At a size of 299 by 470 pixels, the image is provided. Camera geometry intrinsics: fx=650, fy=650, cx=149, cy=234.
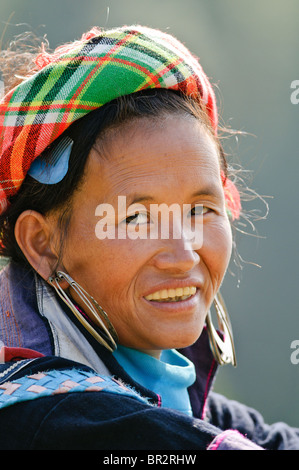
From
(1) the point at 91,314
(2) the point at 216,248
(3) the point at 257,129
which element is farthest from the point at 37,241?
(3) the point at 257,129

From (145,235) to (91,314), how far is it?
311 mm

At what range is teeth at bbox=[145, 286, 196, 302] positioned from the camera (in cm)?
195

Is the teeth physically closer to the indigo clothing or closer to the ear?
the indigo clothing

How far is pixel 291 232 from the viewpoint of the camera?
15.8 feet

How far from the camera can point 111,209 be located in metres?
1.92

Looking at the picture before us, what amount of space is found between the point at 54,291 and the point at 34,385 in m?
0.48

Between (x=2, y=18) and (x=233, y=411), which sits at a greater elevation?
(x=2, y=18)

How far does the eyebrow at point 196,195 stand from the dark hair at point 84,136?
0.17m

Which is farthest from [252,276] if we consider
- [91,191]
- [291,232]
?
[91,191]

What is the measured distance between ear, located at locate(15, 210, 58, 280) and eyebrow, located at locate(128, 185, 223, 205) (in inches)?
11.4

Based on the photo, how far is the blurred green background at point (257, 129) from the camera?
187 inches

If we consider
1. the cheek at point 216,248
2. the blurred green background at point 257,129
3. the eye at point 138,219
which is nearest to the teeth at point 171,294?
the cheek at point 216,248

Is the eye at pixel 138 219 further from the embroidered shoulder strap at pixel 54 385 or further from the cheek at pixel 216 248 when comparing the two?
the embroidered shoulder strap at pixel 54 385
